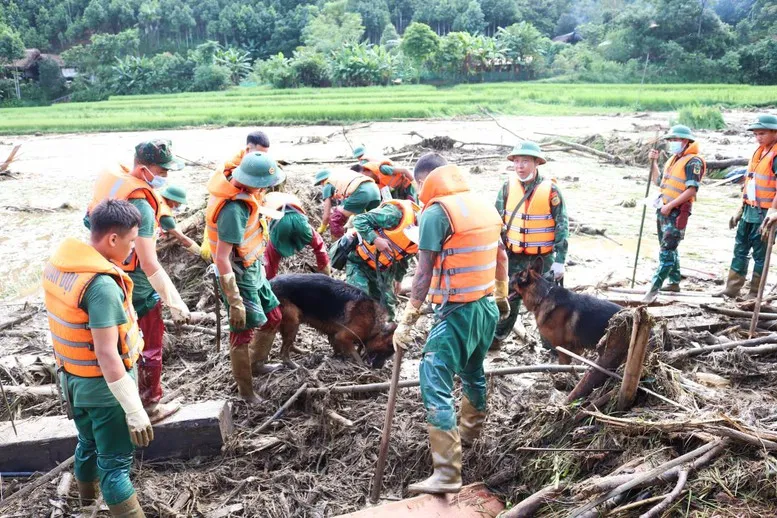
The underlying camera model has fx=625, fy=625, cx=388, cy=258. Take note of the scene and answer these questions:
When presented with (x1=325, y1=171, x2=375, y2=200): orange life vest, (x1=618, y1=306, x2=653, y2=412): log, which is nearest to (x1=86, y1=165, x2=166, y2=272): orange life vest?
(x1=325, y1=171, x2=375, y2=200): orange life vest

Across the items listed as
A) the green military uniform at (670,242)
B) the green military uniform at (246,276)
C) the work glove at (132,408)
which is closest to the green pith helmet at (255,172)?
the green military uniform at (246,276)

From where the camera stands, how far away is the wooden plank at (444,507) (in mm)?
3658

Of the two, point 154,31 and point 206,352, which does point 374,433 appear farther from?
point 154,31

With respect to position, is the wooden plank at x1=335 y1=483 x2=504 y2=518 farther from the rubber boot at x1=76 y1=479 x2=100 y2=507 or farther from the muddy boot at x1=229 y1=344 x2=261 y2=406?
the muddy boot at x1=229 y1=344 x2=261 y2=406

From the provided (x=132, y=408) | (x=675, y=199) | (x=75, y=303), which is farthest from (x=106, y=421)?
(x=675, y=199)

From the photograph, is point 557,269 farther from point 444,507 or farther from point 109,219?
point 109,219

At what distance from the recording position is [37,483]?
13.7 feet

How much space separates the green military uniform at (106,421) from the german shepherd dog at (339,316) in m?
2.33

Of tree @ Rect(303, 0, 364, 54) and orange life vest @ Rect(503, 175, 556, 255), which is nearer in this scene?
orange life vest @ Rect(503, 175, 556, 255)

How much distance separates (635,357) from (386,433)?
5.45 feet

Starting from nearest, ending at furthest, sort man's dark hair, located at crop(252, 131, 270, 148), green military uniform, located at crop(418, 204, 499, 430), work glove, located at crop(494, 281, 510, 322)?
green military uniform, located at crop(418, 204, 499, 430) → work glove, located at crop(494, 281, 510, 322) → man's dark hair, located at crop(252, 131, 270, 148)

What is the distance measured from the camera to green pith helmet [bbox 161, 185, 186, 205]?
6.56m

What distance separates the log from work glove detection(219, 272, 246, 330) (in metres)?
2.85

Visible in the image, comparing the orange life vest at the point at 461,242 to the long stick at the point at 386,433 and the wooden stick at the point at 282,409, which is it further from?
the wooden stick at the point at 282,409
